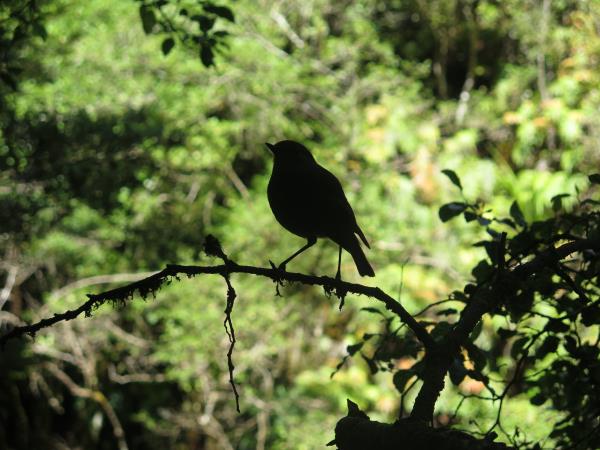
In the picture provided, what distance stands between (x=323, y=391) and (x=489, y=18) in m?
6.43

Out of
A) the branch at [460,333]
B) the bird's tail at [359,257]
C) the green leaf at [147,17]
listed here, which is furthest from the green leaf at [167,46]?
the branch at [460,333]

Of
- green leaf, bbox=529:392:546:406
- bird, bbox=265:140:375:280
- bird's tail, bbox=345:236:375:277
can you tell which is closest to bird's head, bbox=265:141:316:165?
bird, bbox=265:140:375:280

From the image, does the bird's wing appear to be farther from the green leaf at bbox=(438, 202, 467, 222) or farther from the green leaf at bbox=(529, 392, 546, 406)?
the green leaf at bbox=(529, 392, 546, 406)

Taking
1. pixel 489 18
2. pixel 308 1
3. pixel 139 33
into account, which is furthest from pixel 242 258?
pixel 489 18

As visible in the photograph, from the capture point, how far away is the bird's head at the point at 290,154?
2057 millimetres

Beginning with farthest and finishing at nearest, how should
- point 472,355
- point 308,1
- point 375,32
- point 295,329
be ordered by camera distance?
point 375,32 → point 308,1 → point 295,329 → point 472,355

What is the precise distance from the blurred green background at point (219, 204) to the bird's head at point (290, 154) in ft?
14.3

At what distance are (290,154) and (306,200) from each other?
0.62 feet

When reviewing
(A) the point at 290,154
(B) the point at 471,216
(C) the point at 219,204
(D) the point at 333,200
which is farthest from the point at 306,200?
(C) the point at 219,204

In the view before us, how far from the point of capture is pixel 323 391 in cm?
731

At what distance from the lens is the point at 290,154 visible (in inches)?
81.9

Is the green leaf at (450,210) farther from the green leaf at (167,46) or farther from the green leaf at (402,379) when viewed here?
the green leaf at (167,46)

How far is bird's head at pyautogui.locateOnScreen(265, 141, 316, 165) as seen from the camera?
81.0 inches

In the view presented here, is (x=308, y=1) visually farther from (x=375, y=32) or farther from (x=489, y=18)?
(x=489, y=18)
